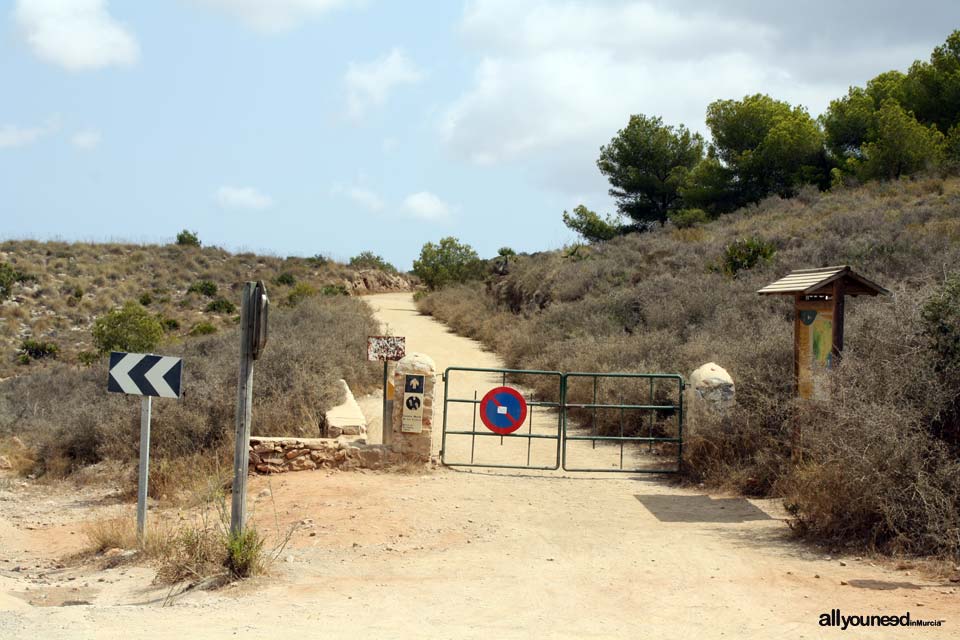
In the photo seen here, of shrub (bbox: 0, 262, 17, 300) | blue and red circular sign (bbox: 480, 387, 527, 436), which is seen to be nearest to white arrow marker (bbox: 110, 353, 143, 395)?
blue and red circular sign (bbox: 480, 387, 527, 436)

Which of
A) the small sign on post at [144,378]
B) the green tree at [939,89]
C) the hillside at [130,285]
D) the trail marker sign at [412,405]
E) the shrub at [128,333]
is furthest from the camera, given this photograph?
the hillside at [130,285]

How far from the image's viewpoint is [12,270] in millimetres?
46875

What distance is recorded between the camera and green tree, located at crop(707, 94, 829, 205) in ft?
128

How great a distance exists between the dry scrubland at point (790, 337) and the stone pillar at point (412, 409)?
3966 millimetres

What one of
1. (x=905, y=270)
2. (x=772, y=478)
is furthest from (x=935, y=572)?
(x=905, y=270)

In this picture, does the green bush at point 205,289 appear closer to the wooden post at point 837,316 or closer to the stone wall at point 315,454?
the stone wall at point 315,454

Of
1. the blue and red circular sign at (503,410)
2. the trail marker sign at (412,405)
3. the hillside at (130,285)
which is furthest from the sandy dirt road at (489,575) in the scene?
the hillside at (130,285)

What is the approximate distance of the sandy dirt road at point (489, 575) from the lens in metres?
6.04

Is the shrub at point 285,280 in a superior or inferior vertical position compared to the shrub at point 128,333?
superior

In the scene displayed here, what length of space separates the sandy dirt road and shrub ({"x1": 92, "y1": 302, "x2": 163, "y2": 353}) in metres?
16.4

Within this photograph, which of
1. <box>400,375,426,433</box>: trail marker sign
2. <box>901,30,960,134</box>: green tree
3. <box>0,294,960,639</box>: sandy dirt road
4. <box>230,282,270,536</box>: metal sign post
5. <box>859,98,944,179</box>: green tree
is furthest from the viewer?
<box>901,30,960,134</box>: green tree

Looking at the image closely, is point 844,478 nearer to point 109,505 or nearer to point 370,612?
point 370,612

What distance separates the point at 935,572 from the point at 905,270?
581 inches

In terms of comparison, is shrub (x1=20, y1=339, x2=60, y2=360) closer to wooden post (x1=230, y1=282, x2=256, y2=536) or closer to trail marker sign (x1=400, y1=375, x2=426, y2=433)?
trail marker sign (x1=400, y1=375, x2=426, y2=433)
